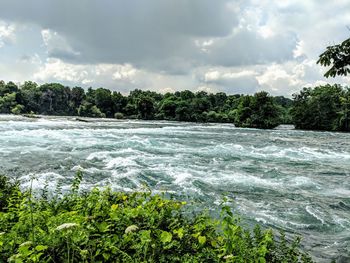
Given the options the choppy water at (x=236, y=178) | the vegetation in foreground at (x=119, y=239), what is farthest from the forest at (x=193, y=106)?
the vegetation in foreground at (x=119, y=239)

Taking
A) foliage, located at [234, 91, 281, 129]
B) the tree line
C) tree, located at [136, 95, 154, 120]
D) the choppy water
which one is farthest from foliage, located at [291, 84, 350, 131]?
the choppy water

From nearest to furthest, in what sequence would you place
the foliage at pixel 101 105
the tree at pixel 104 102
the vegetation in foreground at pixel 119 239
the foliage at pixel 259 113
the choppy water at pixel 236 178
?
the vegetation in foreground at pixel 119 239 → the choppy water at pixel 236 178 → the foliage at pixel 259 113 → the foliage at pixel 101 105 → the tree at pixel 104 102

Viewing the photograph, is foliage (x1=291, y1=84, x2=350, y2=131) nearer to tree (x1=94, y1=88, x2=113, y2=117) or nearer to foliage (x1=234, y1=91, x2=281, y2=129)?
foliage (x1=234, y1=91, x2=281, y2=129)

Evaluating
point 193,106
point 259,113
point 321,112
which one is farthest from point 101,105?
point 321,112

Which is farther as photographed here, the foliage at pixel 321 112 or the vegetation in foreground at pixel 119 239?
the foliage at pixel 321 112

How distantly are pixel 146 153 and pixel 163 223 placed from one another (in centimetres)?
1379

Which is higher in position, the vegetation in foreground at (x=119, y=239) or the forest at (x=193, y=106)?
the forest at (x=193, y=106)

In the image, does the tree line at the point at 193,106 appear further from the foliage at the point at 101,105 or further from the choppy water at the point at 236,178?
the choppy water at the point at 236,178

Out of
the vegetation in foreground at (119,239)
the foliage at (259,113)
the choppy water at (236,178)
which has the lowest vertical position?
the choppy water at (236,178)

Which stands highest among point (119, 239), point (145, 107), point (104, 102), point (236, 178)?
point (104, 102)

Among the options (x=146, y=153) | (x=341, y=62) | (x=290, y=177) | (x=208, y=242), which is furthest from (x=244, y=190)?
(x=146, y=153)

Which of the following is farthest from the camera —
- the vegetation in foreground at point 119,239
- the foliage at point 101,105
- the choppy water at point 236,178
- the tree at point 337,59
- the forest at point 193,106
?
the foliage at point 101,105

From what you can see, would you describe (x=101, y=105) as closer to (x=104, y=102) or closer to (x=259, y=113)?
(x=104, y=102)

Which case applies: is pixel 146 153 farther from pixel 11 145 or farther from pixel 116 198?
pixel 116 198
